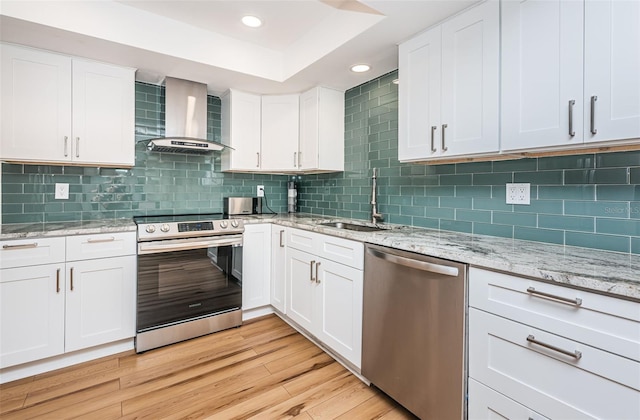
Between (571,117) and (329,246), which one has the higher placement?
(571,117)

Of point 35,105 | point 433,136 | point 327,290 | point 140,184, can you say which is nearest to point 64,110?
Answer: point 35,105

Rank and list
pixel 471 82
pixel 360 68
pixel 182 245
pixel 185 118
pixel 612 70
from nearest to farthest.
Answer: pixel 612 70, pixel 471 82, pixel 182 245, pixel 360 68, pixel 185 118

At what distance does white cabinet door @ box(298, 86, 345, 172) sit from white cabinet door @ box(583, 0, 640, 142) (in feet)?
6.46

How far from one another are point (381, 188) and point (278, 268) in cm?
119

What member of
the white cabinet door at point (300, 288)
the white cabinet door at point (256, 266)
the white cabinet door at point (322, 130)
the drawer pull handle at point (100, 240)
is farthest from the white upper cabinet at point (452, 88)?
the drawer pull handle at point (100, 240)

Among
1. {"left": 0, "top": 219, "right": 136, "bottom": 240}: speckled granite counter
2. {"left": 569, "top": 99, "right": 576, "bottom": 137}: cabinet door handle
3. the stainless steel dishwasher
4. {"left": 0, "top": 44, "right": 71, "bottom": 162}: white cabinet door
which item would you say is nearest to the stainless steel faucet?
the stainless steel dishwasher

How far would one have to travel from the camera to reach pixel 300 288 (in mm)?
2475

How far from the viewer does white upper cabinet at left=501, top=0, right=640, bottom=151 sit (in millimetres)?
1157

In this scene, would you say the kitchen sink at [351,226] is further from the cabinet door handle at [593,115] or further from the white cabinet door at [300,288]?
the cabinet door handle at [593,115]

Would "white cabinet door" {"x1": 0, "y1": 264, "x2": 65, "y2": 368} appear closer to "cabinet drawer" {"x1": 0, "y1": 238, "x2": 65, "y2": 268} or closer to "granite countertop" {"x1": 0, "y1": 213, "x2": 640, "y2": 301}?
"cabinet drawer" {"x1": 0, "y1": 238, "x2": 65, "y2": 268}

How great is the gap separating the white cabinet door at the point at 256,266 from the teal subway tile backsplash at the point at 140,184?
2.28 ft

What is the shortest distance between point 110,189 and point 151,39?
1.32m

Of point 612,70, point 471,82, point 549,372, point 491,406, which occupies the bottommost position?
point 491,406

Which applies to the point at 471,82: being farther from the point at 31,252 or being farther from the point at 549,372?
the point at 31,252
